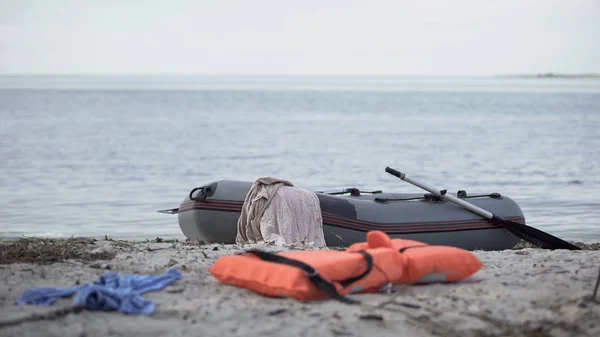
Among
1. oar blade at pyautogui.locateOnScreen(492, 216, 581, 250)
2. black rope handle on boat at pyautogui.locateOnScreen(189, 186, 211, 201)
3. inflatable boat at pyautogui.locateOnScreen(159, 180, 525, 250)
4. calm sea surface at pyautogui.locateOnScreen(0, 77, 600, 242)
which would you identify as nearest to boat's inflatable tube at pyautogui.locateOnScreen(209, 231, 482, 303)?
inflatable boat at pyautogui.locateOnScreen(159, 180, 525, 250)

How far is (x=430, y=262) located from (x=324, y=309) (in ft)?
2.50

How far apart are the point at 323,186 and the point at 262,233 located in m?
7.75

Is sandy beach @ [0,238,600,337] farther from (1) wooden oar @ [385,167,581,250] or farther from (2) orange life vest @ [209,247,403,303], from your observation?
(1) wooden oar @ [385,167,581,250]

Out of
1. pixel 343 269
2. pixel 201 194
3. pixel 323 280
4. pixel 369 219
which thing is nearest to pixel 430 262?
pixel 343 269

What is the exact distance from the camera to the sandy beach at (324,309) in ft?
12.9

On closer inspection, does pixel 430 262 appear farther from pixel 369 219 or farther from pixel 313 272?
pixel 369 219

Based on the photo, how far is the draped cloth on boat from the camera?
21.6 feet

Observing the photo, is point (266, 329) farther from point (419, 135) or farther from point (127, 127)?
point (127, 127)

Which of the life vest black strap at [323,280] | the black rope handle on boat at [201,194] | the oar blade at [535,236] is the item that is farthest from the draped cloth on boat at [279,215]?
the life vest black strap at [323,280]

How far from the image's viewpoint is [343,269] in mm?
4461

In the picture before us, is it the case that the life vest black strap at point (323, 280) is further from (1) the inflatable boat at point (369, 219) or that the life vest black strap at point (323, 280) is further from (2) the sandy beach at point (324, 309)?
(1) the inflatable boat at point (369, 219)

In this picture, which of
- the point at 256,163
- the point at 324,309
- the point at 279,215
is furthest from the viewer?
the point at 256,163

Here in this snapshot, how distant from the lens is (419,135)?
88.5ft

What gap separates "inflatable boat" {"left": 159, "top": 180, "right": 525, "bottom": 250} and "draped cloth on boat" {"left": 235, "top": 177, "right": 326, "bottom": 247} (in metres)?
0.13
